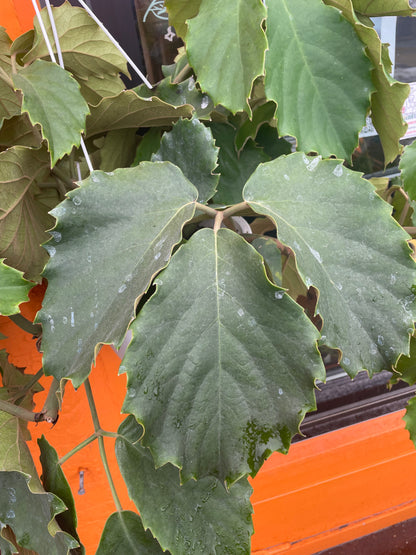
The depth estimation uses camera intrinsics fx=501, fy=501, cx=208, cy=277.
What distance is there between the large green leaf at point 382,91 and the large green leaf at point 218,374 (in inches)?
9.1

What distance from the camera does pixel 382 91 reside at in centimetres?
44

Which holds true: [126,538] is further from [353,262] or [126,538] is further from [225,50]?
[225,50]

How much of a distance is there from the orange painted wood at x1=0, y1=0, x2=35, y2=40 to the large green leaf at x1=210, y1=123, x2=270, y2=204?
0.30m

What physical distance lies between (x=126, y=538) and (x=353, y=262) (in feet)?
0.97

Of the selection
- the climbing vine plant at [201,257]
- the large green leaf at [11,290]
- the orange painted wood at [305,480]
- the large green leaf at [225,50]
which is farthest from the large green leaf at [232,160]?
the orange painted wood at [305,480]

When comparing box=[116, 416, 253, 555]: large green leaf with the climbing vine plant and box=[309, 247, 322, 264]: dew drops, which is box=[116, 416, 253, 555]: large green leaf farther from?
box=[309, 247, 322, 264]: dew drops

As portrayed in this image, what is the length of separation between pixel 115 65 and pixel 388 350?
385 mm

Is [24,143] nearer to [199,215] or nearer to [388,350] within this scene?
[199,215]

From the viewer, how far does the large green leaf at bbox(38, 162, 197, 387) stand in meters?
0.33

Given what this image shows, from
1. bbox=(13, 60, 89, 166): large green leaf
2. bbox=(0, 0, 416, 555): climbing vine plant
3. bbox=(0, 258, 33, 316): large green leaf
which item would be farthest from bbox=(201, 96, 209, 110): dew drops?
bbox=(0, 258, 33, 316): large green leaf

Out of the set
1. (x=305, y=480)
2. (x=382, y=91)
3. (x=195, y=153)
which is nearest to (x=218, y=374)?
(x=195, y=153)

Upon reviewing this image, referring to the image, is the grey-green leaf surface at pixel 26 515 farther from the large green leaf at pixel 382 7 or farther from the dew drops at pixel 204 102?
the large green leaf at pixel 382 7

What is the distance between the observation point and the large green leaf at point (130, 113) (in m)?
0.42

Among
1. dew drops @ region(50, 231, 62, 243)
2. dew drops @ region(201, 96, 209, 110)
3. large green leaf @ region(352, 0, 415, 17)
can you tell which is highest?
large green leaf @ region(352, 0, 415, 17)
